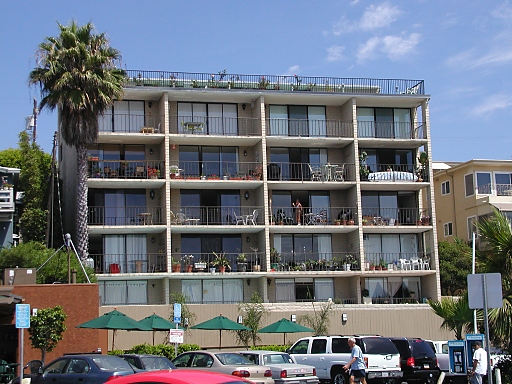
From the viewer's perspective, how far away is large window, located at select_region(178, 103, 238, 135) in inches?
1753

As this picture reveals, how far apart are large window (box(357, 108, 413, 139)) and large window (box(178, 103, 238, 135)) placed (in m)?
7.56

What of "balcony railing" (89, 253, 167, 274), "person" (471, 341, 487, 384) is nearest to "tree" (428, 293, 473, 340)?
"person" (471, 341, 487, 384)

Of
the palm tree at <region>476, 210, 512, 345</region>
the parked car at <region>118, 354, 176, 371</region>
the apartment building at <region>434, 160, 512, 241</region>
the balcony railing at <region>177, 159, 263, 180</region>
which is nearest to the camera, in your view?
the palm tree at <region>476, 210, 512, 345</region>

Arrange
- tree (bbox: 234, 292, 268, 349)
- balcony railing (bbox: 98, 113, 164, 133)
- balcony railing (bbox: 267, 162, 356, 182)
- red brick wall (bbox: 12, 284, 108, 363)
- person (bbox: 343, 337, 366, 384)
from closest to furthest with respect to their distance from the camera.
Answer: person (bbox: 343, 337, 366, 384)
red brick wall (bbox: 12, 284, 108, 363)
tree (bbox: 234, 292, 268, 349)
balcony railing (bbox: 98, 113, 164, 133)
balcony railing (bbox: 267, 162, 356, 182)

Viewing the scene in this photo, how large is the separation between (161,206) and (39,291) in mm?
13415

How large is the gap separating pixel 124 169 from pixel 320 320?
13316mm

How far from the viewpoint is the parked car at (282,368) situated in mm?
22609

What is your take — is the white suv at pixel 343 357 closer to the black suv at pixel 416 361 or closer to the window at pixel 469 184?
the black suv at pixel 416 361

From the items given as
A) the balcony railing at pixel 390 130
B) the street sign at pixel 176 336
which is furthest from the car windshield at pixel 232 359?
the balcony railing at pixel 390 130

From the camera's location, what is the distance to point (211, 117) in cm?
4503

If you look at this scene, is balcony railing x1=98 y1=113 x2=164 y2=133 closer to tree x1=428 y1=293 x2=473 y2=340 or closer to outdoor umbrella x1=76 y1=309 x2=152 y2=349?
outdoor umbrella x1=76 y1=309 x2=152 y2=349

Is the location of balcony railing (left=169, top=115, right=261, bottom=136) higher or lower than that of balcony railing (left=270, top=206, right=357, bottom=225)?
higher

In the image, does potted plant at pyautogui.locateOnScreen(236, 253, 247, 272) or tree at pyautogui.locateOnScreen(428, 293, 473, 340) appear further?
potted plant at pyautogui.locateOnScreen(236, 253, 247, 272)

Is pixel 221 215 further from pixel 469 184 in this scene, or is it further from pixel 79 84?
pixel 469 184
